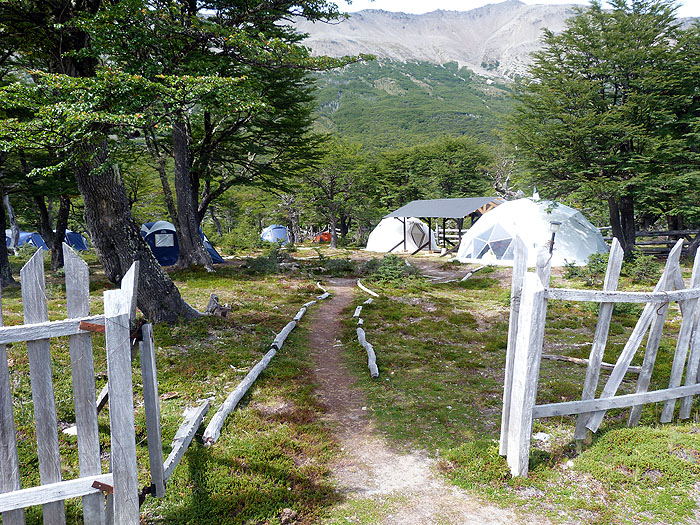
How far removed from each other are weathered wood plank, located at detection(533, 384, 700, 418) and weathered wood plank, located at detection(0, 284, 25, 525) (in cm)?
411

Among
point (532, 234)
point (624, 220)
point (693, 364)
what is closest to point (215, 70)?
point (693, 364)

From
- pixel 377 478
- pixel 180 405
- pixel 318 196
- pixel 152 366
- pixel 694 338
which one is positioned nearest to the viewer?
pixel 152 366

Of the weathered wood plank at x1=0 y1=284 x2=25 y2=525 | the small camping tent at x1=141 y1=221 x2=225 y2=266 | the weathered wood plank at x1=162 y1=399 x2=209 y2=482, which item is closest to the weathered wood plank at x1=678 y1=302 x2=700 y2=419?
the weathered wood plank at x1=162 y1=399 x2=209 y2=482

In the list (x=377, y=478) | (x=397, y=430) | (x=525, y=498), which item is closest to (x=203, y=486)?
(x=377, y=478)

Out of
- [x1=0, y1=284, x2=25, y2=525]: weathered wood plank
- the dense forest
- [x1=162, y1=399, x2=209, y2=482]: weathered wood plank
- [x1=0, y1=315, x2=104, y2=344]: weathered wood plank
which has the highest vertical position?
the dense forest

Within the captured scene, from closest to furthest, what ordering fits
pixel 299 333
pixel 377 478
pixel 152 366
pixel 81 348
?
pixel 81 348 < pixel 152 366 < pixel 377 478 < pixel 299 333

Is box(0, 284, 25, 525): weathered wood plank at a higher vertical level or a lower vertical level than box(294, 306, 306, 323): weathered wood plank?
higher

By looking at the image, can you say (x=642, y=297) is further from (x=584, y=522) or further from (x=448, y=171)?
(x=448, y=171)

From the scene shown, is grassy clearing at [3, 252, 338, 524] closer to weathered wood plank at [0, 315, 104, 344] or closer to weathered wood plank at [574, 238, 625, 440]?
weathered wood plank at [0, 315, 104, 344]

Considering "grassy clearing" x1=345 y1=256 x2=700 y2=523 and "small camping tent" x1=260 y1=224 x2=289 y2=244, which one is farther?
"small camping tent" x1=260 y1=224 x2=289 y2=244

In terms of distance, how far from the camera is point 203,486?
Result: 143 inches

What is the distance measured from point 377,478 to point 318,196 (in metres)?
33.7

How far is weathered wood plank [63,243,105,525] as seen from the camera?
2.41 metres

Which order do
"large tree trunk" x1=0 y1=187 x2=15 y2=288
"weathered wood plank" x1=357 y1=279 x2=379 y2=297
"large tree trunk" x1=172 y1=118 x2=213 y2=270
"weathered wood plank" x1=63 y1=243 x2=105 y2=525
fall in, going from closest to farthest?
"weathered wood plank" x1=63 y1=243 x2=105 y2=525 < "large tree trunk" x1=0 y1=187 x2=15 y2=288 < "weathered wood plank" x1=357 y1=279 x2=379 y2=297 < "large tree trunk" x1=172 y1=118 x2=213 y2=270
